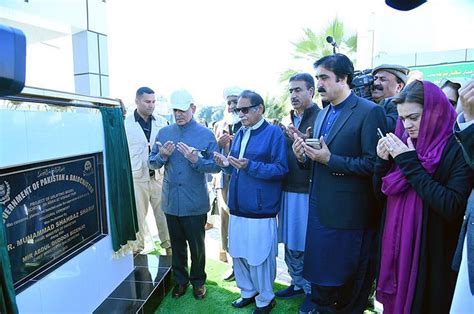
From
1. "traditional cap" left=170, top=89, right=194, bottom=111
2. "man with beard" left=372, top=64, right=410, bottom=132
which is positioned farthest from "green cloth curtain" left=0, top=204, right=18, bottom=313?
"man with beard" left=372, top=64, right=410, bottom=132

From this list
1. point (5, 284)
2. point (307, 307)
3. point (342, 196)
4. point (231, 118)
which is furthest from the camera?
point (231, 118)

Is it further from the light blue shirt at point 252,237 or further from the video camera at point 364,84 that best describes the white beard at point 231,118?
the video camera at point 364,84

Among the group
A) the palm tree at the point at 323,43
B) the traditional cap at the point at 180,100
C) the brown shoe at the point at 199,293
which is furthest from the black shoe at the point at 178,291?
the palm tree at the point at 323,43

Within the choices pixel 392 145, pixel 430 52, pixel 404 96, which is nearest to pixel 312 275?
pixel 392 145

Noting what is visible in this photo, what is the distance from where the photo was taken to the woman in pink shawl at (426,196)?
1.65 meters

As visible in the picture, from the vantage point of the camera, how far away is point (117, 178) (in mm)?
2973

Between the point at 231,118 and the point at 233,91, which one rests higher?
the point at 233,91

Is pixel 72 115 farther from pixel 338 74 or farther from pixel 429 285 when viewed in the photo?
pixel 429 285

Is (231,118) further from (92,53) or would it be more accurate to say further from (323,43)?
(323,43)

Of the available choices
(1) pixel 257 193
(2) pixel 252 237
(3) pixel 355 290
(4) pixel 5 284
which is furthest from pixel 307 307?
(4) pixel 5 284

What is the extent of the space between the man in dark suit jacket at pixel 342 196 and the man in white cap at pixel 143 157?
2.32 m

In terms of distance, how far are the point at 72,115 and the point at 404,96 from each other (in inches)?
86.3

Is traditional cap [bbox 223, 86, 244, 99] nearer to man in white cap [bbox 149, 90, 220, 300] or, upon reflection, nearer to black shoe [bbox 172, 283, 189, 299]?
man in white cap [bbox 149, 90, 220, 300]

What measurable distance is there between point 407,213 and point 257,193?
1.14m
